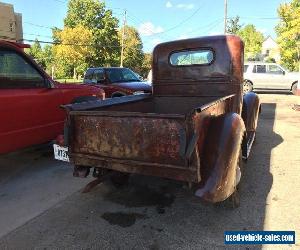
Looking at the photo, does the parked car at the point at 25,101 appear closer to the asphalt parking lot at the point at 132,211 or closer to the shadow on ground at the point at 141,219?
the asphalt parking lot at the point at 132,211

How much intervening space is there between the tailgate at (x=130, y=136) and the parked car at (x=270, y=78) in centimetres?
1653

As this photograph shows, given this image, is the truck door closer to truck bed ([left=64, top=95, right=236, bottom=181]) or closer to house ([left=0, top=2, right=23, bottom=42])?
truck bed ([left=64, top=95, right=236, bottom=181])

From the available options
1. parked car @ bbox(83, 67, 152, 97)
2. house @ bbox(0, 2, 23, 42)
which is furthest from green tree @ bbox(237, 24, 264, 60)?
parked car @ bbox(83, 67, 152, 97)

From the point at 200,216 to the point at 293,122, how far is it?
7170 mm

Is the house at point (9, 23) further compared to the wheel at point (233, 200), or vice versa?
the house at point (9, 23)

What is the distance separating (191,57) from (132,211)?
8.82 ft

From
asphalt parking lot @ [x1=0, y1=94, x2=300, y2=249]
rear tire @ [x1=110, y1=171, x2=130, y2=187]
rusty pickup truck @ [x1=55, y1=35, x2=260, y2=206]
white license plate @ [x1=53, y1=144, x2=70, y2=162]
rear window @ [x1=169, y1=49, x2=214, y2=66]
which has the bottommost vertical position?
asphalt parking lot @ [x1=0, y1=94, x2=300, y2=249]

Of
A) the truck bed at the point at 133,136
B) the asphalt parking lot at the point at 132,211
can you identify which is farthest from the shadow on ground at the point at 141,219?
the truck bed at the point at 133,136

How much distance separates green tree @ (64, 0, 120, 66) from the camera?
178 ft

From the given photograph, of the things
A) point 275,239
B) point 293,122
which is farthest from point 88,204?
point 293,122

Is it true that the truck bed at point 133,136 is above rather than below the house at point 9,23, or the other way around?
below

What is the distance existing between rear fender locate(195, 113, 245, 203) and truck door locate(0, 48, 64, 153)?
2787 millimetres

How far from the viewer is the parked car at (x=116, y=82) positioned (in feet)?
33.0

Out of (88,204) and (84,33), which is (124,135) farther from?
(84,33)
